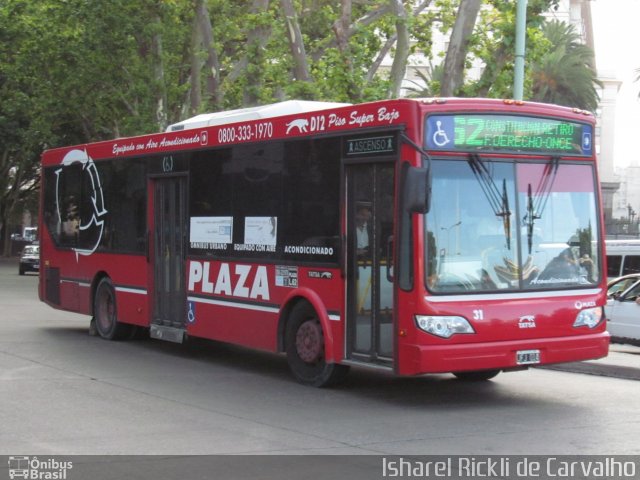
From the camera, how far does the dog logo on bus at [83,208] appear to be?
1684 centimetres

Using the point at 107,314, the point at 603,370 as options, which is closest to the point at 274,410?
the point at 603,370

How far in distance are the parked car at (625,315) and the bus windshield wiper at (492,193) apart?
9.21 m

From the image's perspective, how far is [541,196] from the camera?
10.8 metres

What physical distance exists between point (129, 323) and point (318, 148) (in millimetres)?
5426

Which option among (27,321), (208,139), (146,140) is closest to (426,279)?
(208,139)

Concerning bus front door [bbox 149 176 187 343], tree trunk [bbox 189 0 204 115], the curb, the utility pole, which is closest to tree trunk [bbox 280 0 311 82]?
tree trunk [bbox 189 0 204 115]

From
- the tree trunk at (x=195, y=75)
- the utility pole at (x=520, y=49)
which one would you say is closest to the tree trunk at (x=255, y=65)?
the tree trunk at (x=195, y=75)

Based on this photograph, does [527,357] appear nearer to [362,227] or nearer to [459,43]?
[362,227]

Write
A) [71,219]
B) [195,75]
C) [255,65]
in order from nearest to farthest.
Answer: [71,219] → [255,65] → [195,75]

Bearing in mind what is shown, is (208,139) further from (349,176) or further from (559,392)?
(559,392)

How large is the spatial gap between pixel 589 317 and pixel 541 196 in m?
1.33

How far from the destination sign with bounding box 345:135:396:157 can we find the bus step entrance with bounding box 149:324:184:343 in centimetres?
435

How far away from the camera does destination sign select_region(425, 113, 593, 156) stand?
10312mm

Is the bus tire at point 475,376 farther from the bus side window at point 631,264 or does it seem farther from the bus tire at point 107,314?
the bus side window at point 631,264
